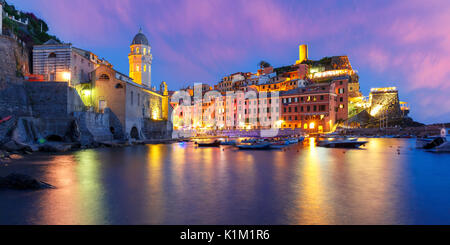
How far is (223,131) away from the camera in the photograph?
67.5 m

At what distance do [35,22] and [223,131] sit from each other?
144 ft

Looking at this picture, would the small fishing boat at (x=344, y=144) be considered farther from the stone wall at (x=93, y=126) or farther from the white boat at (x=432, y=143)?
the stone wall at (x=93, y=126)

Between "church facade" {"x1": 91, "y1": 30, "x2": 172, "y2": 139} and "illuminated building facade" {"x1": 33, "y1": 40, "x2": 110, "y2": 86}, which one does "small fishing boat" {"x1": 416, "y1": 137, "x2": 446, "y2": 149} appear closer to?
"church facade" {"x1": 91, "y1": 30, "x2": 172, "y2": 139}

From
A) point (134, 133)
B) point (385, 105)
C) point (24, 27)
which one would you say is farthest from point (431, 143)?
point (24, 27)

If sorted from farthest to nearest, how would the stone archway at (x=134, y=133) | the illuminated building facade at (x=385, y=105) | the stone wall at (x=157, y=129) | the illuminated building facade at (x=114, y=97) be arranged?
1. the illuminated building facade at (x=385, y=105)
2. the stone wall at (x=157, y=129)
3. the stone archway at (x=134, y=133)
4. the illuminated building facade at (x=114, y=97)

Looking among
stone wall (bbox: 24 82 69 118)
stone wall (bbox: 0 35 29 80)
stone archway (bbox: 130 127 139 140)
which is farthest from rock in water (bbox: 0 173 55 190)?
stone archway (bbox: 130 127 139 140)

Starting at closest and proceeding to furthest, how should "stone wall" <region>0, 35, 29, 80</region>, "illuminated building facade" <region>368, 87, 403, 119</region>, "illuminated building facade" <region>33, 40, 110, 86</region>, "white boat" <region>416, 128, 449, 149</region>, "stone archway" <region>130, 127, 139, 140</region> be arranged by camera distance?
"stone wall" <region>0, 35, 29, 80</region>, "white boat" <region>416, 128, 449, 149</region>, "illuminated building facade" <region>33, 40, 110, 86</region>, "stone archway" <region>130, 127, 139, 140</region>, "illuminated building facade" <region>368, 87, 403, 119</region>

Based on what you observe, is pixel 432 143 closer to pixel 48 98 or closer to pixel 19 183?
pixel 19 183

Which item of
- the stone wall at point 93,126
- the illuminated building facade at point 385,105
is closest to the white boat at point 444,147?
the stone wall at point 93,126

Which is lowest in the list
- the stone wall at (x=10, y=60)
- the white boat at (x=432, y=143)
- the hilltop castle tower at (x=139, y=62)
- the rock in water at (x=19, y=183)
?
the rock in water at (x=19, y=183)

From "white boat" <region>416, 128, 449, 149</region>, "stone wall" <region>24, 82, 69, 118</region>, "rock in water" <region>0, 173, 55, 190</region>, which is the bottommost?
"rock in water" <region>0, 173, 55, 190</region>
